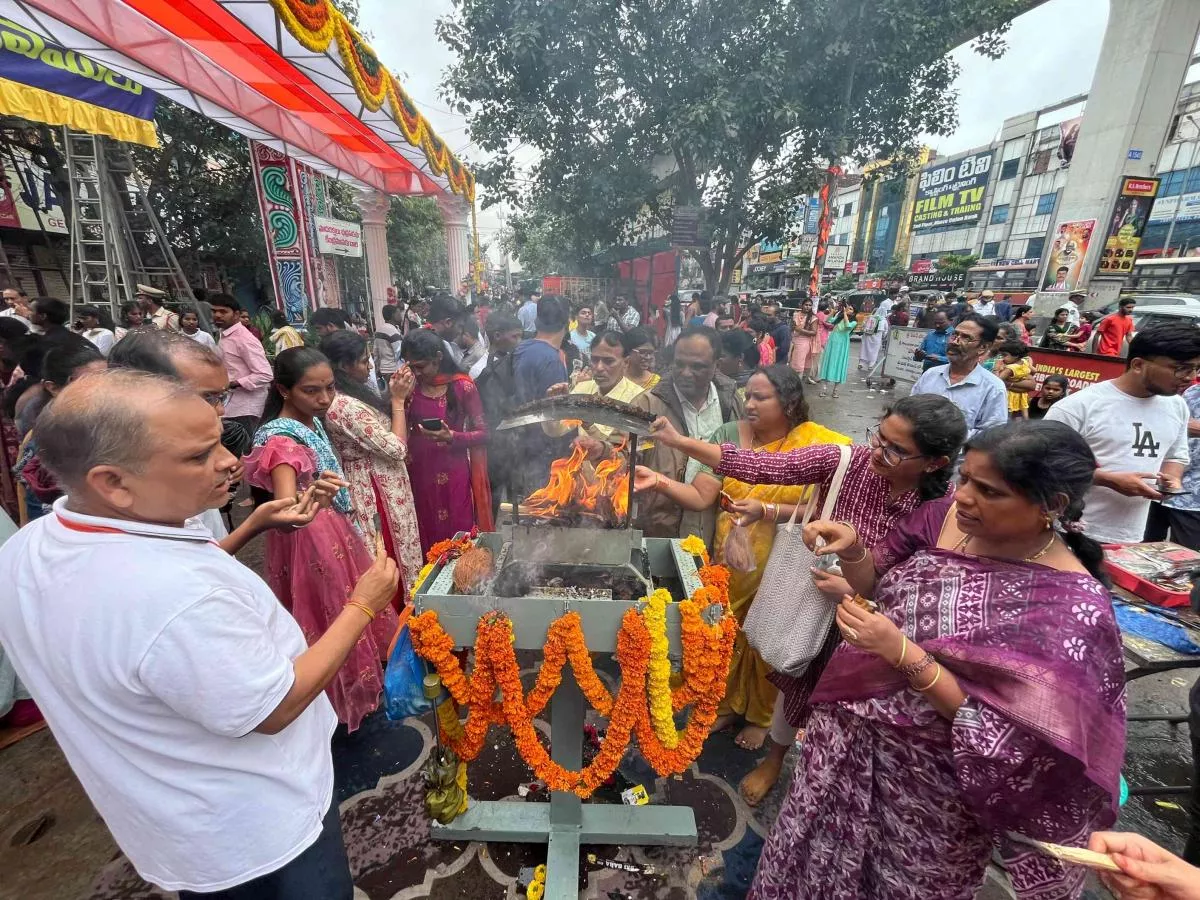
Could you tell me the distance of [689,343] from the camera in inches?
144

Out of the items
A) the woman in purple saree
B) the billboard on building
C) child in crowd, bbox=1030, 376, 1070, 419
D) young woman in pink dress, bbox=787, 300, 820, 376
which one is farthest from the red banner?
the billboard on building

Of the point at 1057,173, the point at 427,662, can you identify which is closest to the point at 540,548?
the point at 427,662

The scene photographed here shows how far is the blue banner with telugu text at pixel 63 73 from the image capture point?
573 centimetres

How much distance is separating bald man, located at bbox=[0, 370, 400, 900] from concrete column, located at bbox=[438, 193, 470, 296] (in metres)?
17.6

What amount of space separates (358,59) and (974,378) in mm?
7266

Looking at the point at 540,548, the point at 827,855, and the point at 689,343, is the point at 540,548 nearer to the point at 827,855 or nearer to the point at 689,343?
the point at 827,855

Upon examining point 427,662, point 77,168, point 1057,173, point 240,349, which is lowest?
point 427,662

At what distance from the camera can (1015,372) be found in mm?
6457

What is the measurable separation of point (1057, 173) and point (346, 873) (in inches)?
2059

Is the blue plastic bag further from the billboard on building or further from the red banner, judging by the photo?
the billboard on building

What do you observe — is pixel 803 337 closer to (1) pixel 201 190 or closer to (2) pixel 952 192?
(1) pixel 201 190

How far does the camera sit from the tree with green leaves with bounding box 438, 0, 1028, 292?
9.62m

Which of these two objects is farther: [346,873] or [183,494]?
[346,873]

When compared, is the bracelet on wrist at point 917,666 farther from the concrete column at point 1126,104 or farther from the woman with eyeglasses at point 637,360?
the concrete column at point 1126,104
